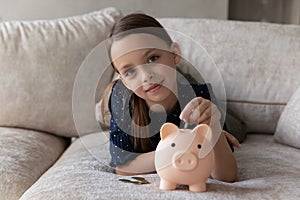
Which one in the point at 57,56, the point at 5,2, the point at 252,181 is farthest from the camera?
the point at 5,2

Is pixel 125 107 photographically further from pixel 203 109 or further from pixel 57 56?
pixel 57 56

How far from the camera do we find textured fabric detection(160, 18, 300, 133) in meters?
1.87

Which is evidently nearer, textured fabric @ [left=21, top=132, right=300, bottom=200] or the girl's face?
textured fabric @ [left=21, top=132, right=300, bottom=200]

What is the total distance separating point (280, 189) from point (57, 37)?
3.57 feet

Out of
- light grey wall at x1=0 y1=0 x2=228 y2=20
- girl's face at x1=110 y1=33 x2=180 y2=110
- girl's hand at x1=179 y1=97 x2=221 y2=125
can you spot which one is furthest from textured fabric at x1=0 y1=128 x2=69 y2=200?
light grey wall at x1=0 y1=0 x2=228 y2=20

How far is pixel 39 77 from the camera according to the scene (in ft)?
6.31

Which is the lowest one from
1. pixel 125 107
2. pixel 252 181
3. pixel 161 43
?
pixel 252 181

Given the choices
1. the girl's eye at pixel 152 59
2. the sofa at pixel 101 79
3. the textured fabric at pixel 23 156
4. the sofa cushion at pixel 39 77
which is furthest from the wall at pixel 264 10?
the girl's eye at pixel 152 59

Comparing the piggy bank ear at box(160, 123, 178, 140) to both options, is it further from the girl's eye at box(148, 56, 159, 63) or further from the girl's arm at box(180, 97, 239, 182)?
the girl's eye at box(148, 56, 159, 63)

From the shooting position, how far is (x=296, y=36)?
1942mm

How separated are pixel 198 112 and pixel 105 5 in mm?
1398

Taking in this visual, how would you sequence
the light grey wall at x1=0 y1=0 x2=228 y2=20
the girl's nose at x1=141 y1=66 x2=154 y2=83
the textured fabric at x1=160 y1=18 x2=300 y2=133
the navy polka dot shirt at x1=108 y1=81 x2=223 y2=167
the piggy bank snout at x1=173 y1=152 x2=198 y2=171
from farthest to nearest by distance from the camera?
the light grey wall at x1=0 y1=0 x2=228 y2=20, the textured fabric at x1=160 y1=18 x2=300 y2=133, the navy polka dot shirt at x1=108 y1=81 x2=223 y2=167, the girl's nose at x1=141 y1=66 x2=154 y2=83, the piggy bank snout at x1=173 y1=152 x2=198 y2=171

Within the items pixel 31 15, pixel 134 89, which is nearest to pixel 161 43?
pixel 134 89

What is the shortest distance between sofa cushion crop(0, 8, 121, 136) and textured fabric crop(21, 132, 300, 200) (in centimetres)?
34
